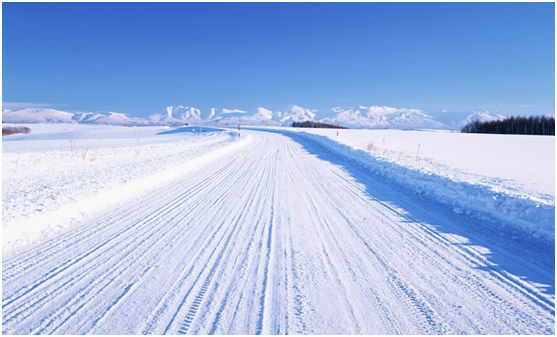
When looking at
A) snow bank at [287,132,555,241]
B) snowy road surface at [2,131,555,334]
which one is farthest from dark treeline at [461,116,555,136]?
snowy road surface at [2,131,555,334]

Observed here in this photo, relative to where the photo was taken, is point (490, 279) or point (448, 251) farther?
point (448, 251)

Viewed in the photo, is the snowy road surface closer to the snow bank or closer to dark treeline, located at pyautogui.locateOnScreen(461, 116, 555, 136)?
the snow bank

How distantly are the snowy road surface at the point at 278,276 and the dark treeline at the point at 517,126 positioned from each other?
91932mm

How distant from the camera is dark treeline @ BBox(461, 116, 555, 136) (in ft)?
261

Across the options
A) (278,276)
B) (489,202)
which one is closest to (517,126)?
(489,202)

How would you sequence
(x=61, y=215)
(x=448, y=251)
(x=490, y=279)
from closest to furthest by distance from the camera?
(x=490, y=279), (x=448, y=251), (x=61, y=215)

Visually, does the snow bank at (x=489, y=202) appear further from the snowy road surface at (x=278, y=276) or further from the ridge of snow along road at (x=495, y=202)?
the snowy road surface at (x=278, y=276)

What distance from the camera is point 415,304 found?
3.15 metres

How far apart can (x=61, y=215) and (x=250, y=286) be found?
4042mm

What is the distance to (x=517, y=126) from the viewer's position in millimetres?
84625

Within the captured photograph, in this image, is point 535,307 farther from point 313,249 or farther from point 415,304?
point 313,249

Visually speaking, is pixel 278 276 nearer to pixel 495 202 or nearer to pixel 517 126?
pixel 495 202

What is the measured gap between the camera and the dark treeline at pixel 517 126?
261 feet

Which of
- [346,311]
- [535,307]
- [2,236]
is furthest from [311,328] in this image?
[2,236]
